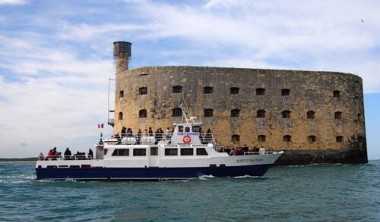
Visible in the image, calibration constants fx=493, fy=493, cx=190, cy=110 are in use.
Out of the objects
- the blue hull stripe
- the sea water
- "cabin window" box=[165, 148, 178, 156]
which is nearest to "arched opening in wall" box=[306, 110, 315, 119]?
the sea water

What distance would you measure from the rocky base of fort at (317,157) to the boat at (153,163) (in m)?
13.3

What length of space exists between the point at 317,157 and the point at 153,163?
1830cm

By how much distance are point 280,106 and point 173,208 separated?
23713 mm

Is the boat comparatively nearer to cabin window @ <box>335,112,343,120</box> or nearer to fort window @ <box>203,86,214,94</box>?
fort window @ <box>203,86,214,94</box>

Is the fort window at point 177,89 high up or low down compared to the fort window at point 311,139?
up

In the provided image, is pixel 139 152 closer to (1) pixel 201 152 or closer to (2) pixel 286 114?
(1) pixel 201 152

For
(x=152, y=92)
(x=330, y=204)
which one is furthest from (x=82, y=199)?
(x=152, y=92)

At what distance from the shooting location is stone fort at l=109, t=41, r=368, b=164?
37.2 metres

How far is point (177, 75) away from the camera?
122 ft

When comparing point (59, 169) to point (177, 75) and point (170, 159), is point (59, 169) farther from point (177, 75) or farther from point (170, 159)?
point (177, 75)

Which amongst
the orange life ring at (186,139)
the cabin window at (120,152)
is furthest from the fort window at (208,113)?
the cabin window at (120,152)

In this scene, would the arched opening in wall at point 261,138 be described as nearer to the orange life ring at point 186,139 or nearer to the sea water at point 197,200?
the sea water at point 197,200

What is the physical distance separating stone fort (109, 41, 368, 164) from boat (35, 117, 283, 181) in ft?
38.8

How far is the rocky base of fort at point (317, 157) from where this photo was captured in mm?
37781
